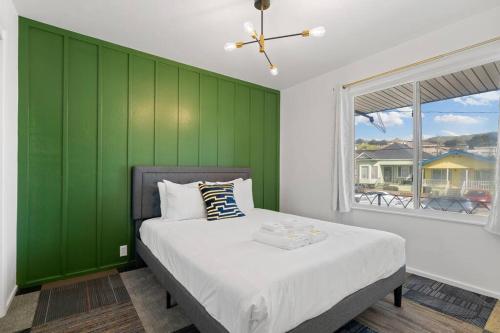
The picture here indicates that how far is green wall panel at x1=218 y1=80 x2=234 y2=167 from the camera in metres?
3.71

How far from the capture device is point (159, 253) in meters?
2.14

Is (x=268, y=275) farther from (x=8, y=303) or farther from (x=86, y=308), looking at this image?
(x=8, y=303)

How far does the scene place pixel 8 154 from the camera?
2.03 meters

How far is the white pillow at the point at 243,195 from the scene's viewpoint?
10.5 feet

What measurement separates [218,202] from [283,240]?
1.23 meters

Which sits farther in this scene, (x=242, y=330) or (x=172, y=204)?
(x=172, y=204)

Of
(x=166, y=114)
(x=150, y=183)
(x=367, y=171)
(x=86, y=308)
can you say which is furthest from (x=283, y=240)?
(x=166, y=114)

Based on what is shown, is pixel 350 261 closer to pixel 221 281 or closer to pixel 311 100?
pixel 221 281

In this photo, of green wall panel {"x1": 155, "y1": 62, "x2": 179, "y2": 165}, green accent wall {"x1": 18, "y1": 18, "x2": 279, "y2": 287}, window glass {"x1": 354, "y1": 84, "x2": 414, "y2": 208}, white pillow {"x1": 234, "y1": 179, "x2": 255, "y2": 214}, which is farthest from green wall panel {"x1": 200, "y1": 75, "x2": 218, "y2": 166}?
window glass {"x1": 354, "y1": 84, "x2": 414, "y2": 208}

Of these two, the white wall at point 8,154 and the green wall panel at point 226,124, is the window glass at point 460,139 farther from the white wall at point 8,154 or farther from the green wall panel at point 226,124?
the white wall at point 8,154

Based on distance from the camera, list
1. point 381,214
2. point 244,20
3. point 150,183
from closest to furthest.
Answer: point 244,20 < point 150,183 < point 381,214

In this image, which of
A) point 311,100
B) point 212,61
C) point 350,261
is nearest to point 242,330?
point 350,261

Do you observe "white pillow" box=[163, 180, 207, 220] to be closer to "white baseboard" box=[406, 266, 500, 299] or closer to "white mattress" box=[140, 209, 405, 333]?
"white mattress" box=[140, 209, 405, 333]

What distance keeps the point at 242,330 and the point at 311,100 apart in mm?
3434
